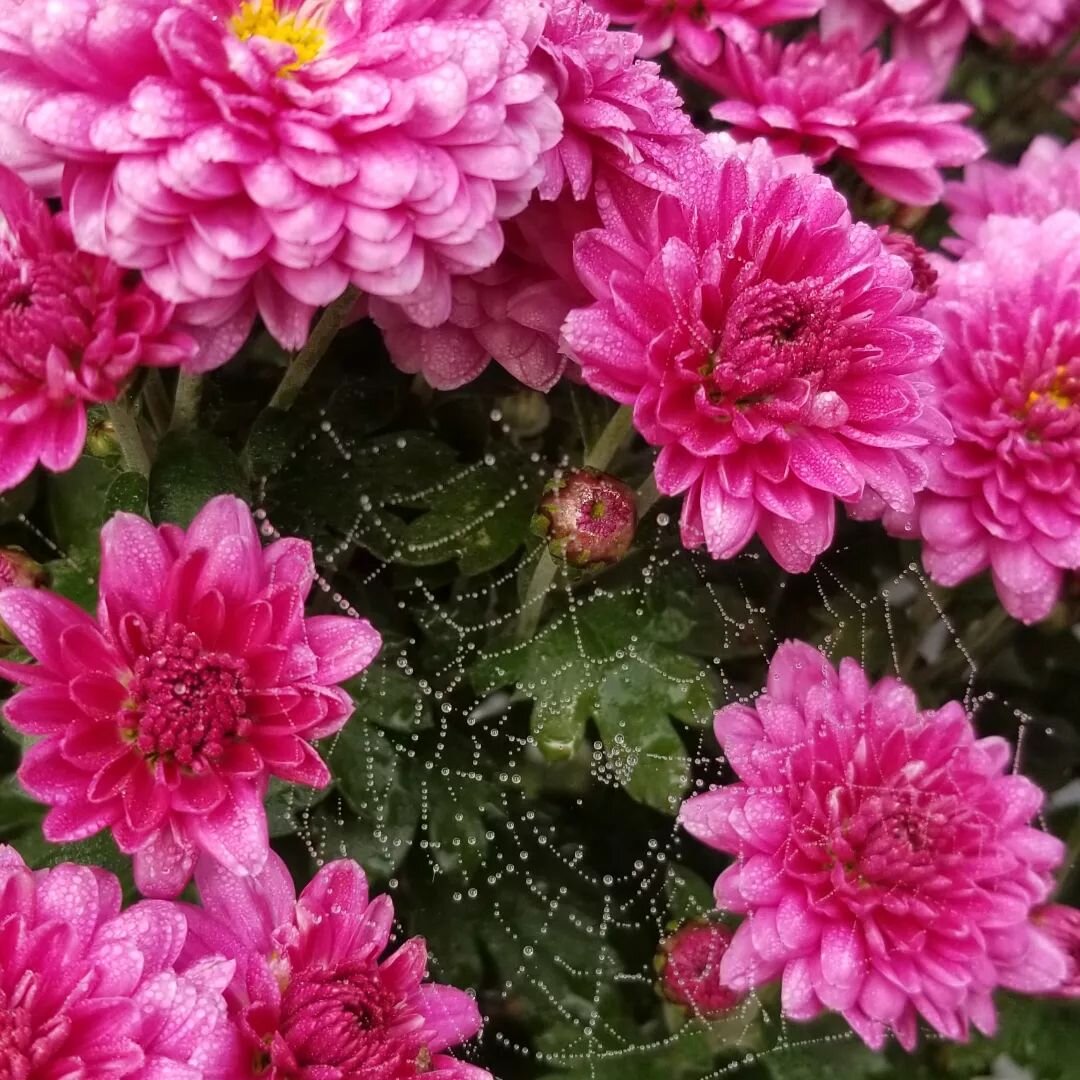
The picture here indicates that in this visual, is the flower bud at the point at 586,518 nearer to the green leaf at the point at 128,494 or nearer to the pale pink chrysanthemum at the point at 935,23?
the green leaf at the point at 128,494

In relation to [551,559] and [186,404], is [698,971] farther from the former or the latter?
[186,404]

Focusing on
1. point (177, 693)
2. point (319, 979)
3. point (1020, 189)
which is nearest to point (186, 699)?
point (177, 693)

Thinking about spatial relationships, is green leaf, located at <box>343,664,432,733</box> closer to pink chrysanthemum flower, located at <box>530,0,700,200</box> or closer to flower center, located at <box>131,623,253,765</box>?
flower center, located at <box>131,623,253,765</box>

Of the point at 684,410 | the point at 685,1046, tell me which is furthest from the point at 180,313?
the point at 685,1046

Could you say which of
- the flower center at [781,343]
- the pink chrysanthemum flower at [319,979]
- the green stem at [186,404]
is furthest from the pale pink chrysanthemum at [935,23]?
the pink chrysanthemum flower at [319,979]

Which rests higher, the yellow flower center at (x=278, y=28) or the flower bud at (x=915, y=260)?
the yellow flower center at (x=278, y=28)

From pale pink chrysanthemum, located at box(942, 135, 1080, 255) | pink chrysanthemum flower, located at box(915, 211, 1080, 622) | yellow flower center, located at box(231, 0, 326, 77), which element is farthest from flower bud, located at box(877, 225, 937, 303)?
yellow flower center, located at box(231, 0, 326, 77)

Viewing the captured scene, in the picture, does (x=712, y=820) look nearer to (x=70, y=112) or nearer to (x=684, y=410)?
(x=684, y=410)
